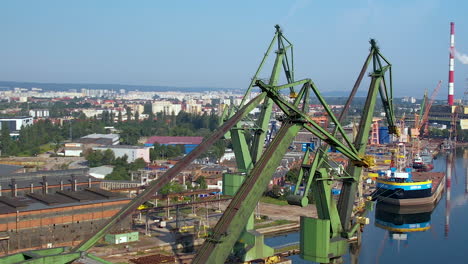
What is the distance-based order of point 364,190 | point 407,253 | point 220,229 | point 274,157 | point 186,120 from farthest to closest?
point 186,120 < point 364,190 < point 407,253 < point 274,157 < point 220,229

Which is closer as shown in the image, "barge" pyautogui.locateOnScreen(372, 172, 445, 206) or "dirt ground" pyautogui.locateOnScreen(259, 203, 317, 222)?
"dirt ground" pyautogui.locateOnScreen(259, 203, 317, 222)

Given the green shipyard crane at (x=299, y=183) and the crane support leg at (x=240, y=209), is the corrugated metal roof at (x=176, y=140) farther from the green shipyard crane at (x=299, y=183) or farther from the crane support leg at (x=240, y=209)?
the crane support leg at (x=240, y=209)

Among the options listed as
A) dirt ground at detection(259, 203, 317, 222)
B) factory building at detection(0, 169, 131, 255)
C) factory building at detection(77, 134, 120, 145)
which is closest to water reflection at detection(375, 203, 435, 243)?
dirt ground at detection(259, 203, 317, 222)

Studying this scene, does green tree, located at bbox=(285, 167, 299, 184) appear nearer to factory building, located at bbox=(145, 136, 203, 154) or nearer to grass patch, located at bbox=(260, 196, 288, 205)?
grass patch, located at bbox=(260, 196, 288, 205)

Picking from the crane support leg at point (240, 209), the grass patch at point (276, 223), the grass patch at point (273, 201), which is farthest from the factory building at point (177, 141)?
the crane support leg at point (240, 209)

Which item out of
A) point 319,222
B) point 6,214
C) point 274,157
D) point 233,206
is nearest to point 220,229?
point 233,206

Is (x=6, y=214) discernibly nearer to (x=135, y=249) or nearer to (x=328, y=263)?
(x=135, y=249)

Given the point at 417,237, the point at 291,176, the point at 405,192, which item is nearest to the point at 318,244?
the point at 417,237

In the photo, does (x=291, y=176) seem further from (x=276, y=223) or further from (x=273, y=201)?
(x=276, y=223)
